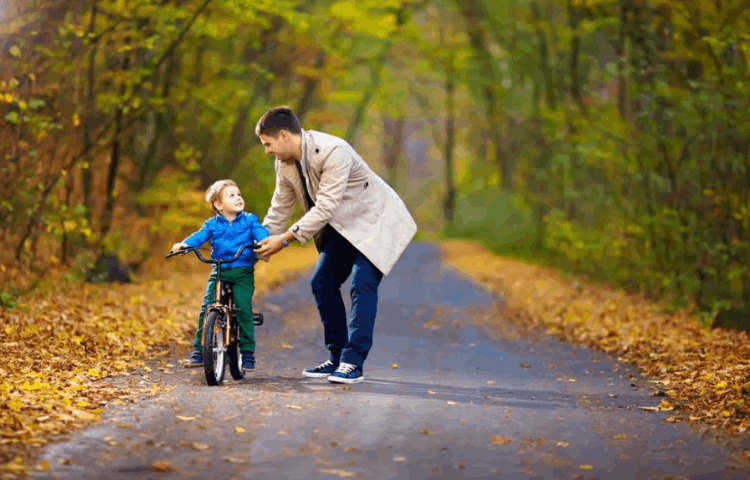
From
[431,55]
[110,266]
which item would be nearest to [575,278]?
[110,266]

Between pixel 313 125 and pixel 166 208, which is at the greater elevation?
pixel 313 125

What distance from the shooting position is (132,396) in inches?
293

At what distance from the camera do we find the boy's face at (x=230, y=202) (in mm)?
8211

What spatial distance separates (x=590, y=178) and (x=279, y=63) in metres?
7.21

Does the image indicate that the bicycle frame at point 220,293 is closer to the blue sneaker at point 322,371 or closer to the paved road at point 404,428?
the paved road at point 404,428

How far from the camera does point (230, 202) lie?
27.0 feet

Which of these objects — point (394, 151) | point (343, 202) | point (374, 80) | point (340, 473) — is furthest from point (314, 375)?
point (394, 151)

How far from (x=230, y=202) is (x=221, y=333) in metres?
0.96

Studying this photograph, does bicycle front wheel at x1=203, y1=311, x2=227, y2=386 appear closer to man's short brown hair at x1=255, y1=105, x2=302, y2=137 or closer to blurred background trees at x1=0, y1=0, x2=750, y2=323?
man's short brown hair at x1=255, y1=105, x2=302, y2=137

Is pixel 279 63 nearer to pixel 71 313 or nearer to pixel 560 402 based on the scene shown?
pixel 71 313

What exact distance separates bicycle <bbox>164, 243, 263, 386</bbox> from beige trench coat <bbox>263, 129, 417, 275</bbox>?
565 mm

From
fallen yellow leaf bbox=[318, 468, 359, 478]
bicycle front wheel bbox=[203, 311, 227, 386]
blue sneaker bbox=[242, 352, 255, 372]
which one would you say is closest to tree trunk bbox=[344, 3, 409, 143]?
blue sneaker bbox=[242, 352, 255, 372]

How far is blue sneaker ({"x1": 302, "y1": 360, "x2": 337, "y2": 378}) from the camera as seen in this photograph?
8.68 meters

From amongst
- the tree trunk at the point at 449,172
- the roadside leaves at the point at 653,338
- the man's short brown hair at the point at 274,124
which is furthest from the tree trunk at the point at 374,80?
the man's short brown hair at the point at 274,124
